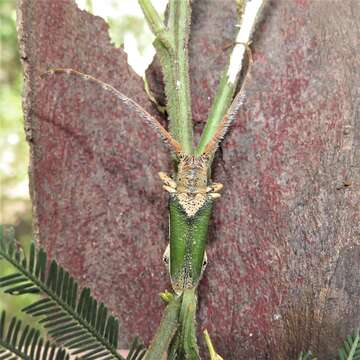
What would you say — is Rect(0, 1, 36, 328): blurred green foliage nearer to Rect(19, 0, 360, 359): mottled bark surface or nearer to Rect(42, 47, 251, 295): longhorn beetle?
Rect(19, 0, 360, 359): mottled bark surface

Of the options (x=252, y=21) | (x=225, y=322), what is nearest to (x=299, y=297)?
(x=225, y=322)

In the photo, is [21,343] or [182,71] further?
[182,71]

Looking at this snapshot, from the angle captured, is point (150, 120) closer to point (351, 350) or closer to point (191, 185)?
point (191, 185)

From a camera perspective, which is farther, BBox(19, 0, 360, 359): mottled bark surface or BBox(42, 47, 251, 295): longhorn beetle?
BBox(19, 0, 360, 359): mottled bark surface

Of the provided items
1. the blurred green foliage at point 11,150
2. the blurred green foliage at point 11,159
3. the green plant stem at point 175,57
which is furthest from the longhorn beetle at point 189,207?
the blurred green foliage at point 11,159

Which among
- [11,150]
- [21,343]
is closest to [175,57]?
[21,343]

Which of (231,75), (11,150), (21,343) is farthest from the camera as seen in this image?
(11,150)

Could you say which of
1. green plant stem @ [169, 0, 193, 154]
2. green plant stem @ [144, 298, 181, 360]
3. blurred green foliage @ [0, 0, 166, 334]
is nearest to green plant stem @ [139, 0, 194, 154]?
green plant stem @ [169, 0, 193, 154]
